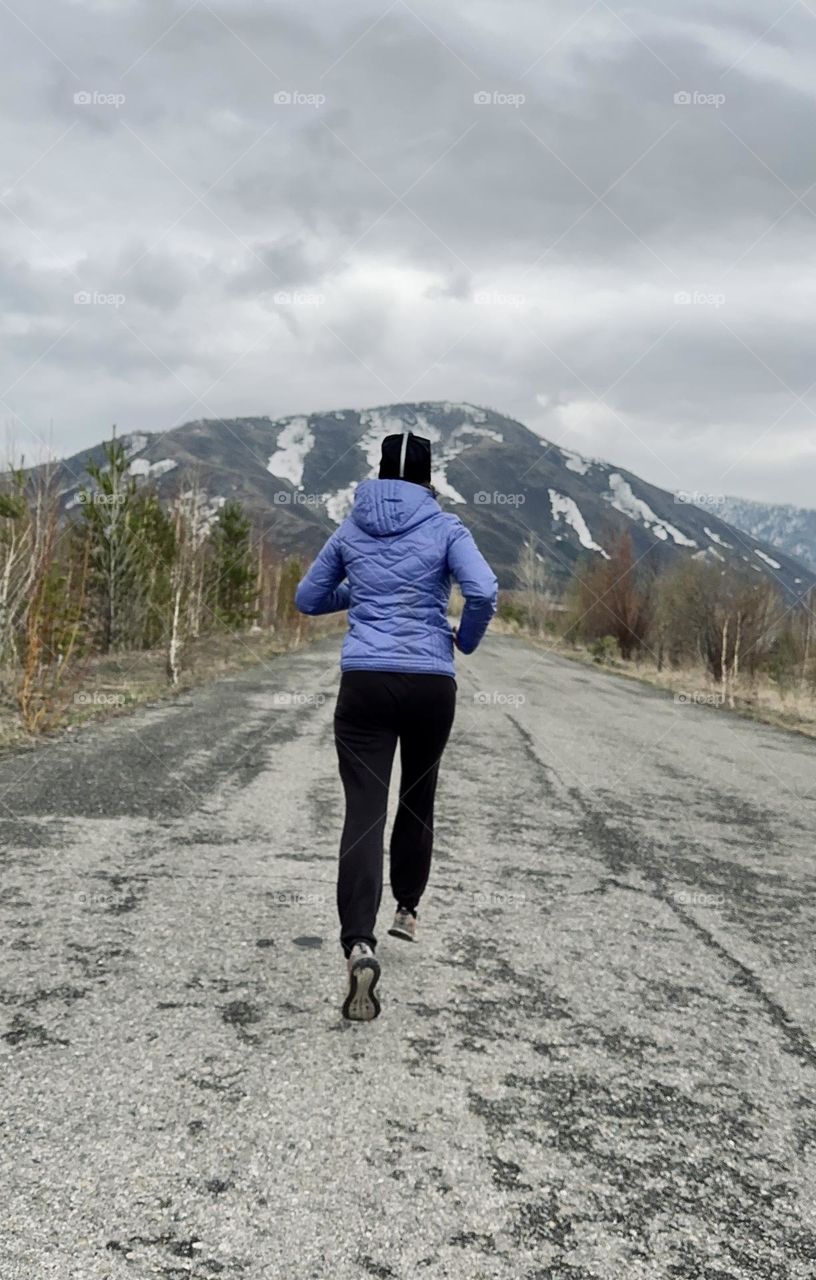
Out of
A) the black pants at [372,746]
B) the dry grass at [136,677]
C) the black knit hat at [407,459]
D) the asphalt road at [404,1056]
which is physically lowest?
the dry grass at [136,677]

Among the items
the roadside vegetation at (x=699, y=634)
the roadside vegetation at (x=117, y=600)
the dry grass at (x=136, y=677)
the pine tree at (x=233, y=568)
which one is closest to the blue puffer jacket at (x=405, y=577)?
the dry grass at (x=136, y=677)

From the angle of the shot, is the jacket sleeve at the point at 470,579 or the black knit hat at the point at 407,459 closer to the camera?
the jacket sleeve at the point at 470,579

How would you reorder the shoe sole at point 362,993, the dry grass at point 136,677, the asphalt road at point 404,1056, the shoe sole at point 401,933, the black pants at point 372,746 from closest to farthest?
the asphalt road at point 404,1056, the shoe sole at point 362,993, the black pants at point 372,746, the shoe sole at point 401,933, the dry grass at point 136,677

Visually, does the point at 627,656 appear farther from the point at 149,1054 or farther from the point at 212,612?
the point at 149,1054

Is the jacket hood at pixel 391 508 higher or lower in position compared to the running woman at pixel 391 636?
higher

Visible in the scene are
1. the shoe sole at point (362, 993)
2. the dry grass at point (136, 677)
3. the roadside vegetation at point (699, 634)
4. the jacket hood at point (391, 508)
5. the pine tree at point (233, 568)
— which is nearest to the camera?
the shoe sole at point (362, 993)

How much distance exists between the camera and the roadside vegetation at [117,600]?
10328 mm

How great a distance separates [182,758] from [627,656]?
28712 mm

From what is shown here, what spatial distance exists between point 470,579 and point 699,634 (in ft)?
79.5

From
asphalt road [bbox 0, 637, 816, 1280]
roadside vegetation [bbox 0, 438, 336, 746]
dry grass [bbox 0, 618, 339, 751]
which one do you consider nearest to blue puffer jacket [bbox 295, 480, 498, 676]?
asphalt road [bbox 0, 637, 816, 1280]

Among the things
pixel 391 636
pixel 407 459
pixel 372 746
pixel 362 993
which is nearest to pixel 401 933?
pixel 362 993

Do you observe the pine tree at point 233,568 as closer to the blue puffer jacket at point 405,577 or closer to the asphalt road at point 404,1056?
the asphalt road at point 404,1056

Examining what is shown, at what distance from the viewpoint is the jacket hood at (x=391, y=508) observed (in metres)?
3.46

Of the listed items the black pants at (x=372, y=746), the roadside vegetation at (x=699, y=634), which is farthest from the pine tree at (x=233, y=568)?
the black pants at (x=372, y=746)
